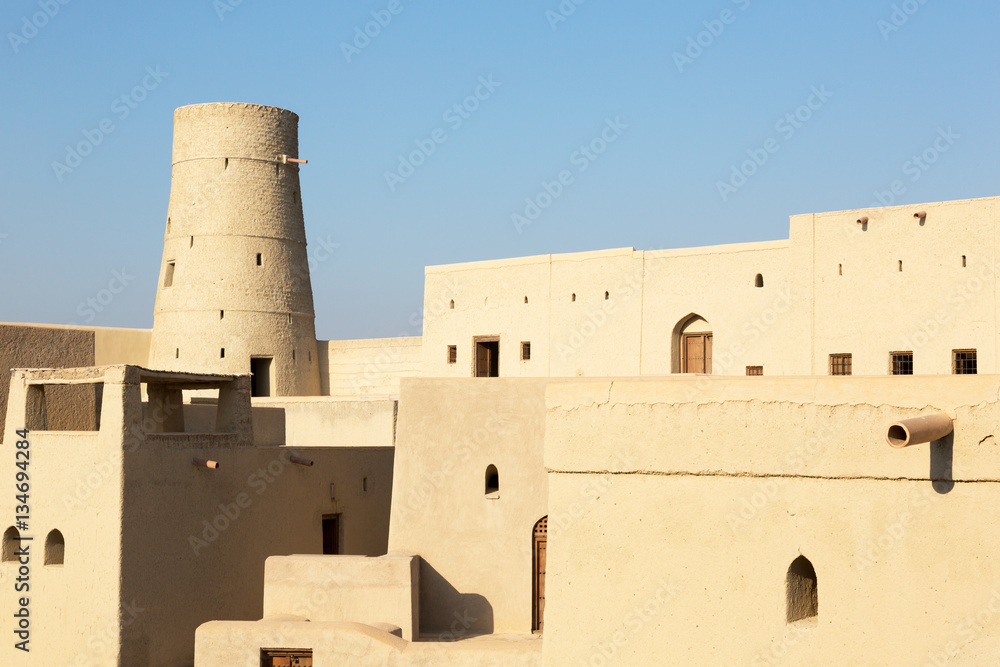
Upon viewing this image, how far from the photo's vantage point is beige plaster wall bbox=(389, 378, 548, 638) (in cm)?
1171

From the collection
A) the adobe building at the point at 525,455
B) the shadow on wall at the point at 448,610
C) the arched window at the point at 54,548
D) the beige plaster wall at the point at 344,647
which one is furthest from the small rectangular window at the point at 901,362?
the arched window at the point at 54,548

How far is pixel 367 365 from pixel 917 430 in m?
18.3

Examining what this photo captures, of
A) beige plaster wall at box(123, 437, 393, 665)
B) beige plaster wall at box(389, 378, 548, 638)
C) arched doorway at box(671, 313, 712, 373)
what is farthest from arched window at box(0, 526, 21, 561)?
arched doorway at box(671, 313, 712, 373)

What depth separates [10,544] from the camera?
12.0 meters

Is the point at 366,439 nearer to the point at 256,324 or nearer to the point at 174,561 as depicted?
the point at 256,324

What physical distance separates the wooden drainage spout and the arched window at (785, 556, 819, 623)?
102 centimetres

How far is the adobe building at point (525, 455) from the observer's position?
6273 mm

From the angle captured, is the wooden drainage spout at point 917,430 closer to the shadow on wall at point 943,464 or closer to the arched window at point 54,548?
the shadow on wall at point 943,464

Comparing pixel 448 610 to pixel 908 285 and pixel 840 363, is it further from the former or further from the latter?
pixel 908 285

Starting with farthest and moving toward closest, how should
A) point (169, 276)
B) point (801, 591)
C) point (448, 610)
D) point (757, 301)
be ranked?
point (169, 276)
point (757, 301)
point (448, 610)
point (801, 591)

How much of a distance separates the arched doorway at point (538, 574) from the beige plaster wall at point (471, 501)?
2.3 inches

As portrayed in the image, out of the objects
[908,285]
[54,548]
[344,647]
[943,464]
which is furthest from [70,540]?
[908,285]

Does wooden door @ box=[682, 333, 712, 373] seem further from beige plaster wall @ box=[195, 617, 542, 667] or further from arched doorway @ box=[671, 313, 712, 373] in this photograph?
beige plaster wall @ box=[195, 617, 542, 667]

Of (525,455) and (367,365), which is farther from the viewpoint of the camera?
(367,365)
